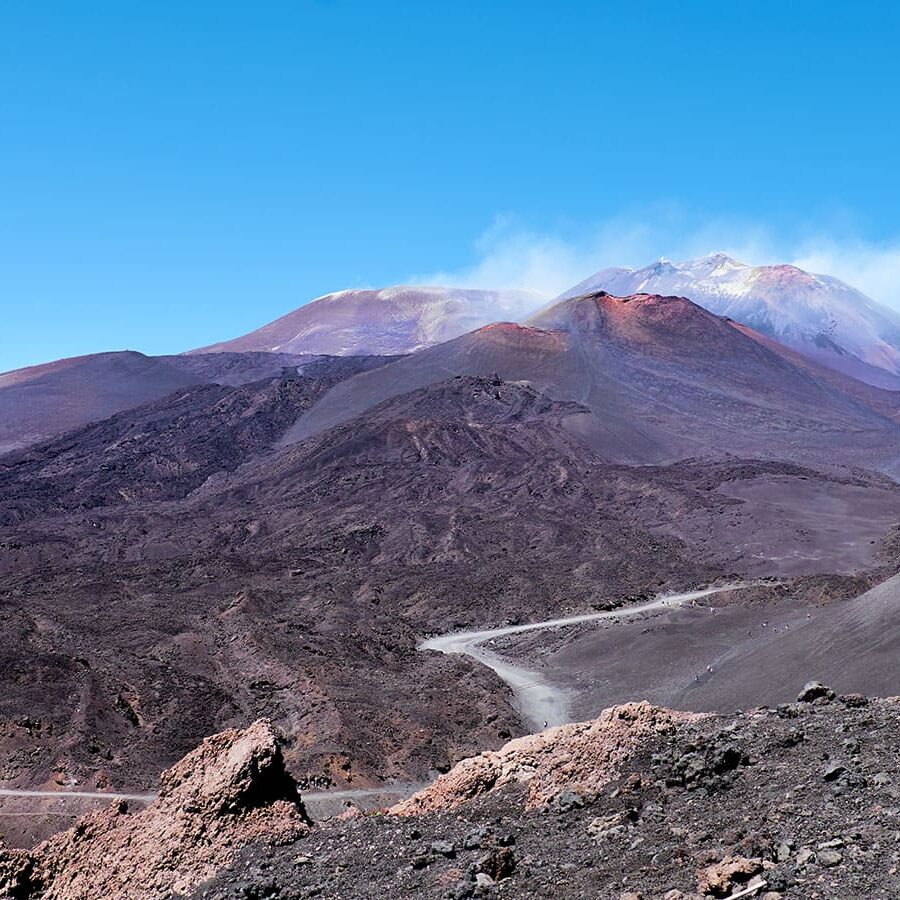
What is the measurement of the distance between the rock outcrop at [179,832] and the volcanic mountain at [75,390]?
110 m

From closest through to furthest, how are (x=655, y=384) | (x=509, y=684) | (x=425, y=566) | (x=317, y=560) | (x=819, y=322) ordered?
(x=509, y=684)
(x=425, y=566)
(x=317, y=560)
(x=655, y=384)
(x=819, y=322)

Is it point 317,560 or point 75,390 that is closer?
point 317,560

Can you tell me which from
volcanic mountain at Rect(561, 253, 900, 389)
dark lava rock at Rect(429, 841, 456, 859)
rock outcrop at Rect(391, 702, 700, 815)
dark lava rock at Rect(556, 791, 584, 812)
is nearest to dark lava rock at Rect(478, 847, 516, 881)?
dark lava rock at Rect(429, 841, 456, 859)

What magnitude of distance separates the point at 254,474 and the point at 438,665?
49059 mm

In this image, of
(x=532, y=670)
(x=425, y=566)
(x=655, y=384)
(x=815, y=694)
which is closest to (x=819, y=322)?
(x=655, y=384)

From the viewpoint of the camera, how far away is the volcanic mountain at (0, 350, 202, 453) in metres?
123

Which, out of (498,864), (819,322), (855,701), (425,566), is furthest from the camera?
(819,322)

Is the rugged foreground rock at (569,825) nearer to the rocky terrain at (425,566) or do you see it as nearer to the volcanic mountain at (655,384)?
the rocky terrain at (425,566)

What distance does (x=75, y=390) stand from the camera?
444 ft

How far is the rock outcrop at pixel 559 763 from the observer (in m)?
10.1

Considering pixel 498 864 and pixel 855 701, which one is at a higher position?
pixel 498 864

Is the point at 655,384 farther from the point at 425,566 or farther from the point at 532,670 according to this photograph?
the point at 532,670

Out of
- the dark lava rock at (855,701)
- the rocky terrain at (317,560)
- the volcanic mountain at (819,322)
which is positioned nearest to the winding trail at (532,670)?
the rocky terrain at (317,560)

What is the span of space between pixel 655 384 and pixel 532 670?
66.9 metres
